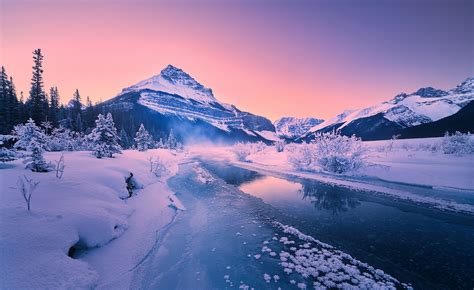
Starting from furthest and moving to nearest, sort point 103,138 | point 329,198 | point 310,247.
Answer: point 103,138, point 329,198, point 310,247

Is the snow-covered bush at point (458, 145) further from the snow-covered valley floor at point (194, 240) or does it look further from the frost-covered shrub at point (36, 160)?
the frost-covered shrub at point (36, 160)

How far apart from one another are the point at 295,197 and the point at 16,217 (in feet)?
51.3

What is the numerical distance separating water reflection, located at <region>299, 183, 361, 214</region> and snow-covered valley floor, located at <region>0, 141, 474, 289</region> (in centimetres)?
86

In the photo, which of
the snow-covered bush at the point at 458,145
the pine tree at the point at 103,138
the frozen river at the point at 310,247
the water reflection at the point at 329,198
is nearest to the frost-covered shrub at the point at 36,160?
the frozen river at the point at 310,247

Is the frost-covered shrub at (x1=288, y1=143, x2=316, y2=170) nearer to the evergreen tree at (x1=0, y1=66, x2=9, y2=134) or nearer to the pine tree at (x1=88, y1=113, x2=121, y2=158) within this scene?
the pine tree at (x1=88, y1=113, x2=121, y2=158)

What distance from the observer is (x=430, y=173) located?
69.5 ft

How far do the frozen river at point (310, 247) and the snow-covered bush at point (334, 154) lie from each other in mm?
11424

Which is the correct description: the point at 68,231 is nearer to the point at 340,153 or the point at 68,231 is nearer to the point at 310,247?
the point at 310,247

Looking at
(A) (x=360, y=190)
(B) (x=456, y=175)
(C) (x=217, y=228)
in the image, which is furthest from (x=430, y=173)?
(C) (x=217, y=228)

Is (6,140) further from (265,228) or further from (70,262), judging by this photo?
(265,228)

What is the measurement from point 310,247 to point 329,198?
344 inches

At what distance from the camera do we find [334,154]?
88.4ft

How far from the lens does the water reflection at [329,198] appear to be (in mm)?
14424

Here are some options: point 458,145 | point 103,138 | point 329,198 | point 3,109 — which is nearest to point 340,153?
point 329,198
